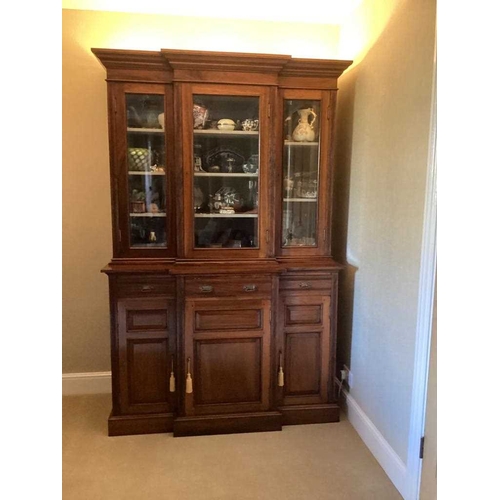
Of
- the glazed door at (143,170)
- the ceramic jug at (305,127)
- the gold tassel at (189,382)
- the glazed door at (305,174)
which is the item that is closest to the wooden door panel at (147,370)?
the gold tassel at (189,382)

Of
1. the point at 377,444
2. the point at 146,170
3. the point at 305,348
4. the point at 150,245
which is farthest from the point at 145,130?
the point at 377,444

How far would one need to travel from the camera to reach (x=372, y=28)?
2273mm

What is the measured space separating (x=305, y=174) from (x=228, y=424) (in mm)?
1599

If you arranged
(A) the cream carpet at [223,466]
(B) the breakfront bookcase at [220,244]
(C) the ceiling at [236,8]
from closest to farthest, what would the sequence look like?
(A) the cream carpet at [223,466] → (B) the breakfront bookcase at [220,244] → (C) the ceiling at [236,8]

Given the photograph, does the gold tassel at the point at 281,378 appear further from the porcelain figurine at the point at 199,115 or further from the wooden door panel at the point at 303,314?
the porcelain figurine at the point at 199,115

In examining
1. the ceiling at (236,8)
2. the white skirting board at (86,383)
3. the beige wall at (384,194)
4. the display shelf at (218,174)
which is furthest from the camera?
the white skirting board at (86,383)

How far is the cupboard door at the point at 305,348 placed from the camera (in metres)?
2.51

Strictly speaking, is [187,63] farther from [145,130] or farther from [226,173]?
[226,173]

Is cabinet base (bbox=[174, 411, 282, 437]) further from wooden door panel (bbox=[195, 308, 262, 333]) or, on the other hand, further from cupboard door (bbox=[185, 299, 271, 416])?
wooden door panel (bbox=[195, 308, 262, 333])
